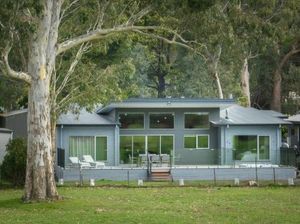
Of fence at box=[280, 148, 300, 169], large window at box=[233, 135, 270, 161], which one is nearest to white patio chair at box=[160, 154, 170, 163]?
large window at box=[233, 135, 270, 161]

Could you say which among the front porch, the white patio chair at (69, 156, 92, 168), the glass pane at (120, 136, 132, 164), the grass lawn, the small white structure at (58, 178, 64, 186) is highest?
the glass pane at (120, 136, 132, 164)

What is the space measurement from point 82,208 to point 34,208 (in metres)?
1.49

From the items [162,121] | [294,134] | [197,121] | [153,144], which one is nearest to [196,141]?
[197,121]

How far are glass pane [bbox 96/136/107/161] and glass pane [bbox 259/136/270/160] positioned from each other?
10.2 m

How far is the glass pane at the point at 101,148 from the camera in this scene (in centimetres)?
4228

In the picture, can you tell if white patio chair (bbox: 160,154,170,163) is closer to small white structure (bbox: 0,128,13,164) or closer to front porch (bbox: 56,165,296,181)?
front porch (bbox: 56,165,296,181)

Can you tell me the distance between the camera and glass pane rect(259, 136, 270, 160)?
4340 cm

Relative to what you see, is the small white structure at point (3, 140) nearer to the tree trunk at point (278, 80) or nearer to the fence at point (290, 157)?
the fence at point (290, 157)

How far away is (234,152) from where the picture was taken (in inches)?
1641

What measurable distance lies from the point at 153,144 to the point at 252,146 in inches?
257

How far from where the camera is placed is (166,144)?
43.8 metres

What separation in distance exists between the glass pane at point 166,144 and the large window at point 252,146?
13.8 ft

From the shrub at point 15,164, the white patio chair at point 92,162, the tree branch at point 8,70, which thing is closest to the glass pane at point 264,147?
the white patio chair at point 92,162

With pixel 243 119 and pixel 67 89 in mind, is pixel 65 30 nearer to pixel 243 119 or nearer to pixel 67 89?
pixel 67 89
